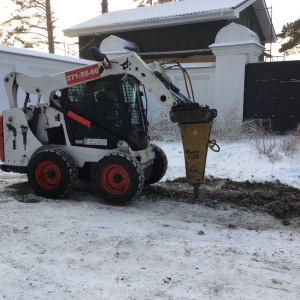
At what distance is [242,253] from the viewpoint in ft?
12.3

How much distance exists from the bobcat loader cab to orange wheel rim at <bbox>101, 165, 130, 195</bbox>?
0.01 m

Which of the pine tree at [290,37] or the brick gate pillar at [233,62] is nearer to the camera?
the brick gate pillar at [233,62]

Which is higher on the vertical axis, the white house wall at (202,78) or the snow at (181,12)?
the snow at (181,12)

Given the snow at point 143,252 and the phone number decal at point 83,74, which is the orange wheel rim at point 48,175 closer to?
the snow at point 143,252

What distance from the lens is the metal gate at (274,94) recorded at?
12.0 metres

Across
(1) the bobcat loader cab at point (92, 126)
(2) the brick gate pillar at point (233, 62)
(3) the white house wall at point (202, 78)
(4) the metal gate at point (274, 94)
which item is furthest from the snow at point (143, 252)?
(3) the white house wall at point (202, 78)

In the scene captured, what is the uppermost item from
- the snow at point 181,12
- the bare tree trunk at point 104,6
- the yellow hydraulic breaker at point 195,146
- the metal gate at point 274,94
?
the bare tree trunk at point 104,6

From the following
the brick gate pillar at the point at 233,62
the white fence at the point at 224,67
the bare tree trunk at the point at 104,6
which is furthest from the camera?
the bare tree trunk at the point at 104,6

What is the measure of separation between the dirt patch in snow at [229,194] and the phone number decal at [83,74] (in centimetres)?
183

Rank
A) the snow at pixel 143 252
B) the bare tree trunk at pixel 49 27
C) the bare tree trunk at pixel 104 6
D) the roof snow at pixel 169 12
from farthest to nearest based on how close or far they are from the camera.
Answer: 1. the bare tree trunk at pixel 104 6
2. the bare tree trunk at pixel 49 27
3. the roof snow at pixel 169 12
4. the snow at pixel 143 252

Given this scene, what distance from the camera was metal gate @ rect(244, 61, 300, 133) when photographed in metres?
12.0

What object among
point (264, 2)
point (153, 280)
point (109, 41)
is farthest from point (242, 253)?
point (264, 2)

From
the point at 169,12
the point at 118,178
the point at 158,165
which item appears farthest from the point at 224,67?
the point at 118,178

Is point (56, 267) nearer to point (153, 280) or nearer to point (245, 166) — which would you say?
point (153, 280)
